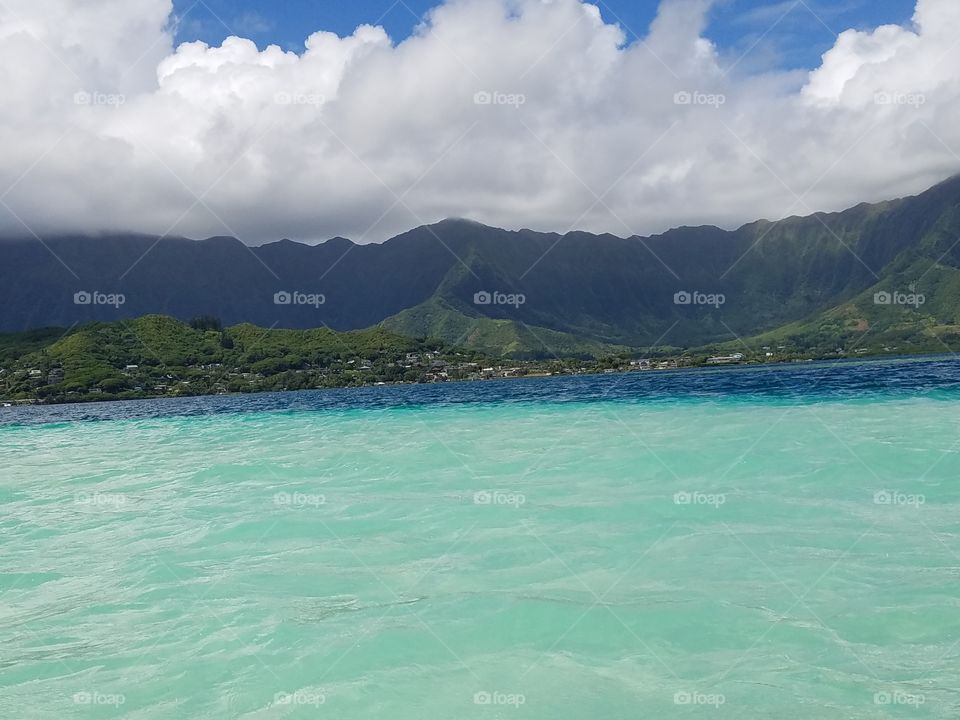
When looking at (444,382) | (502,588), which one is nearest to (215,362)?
(444,382)

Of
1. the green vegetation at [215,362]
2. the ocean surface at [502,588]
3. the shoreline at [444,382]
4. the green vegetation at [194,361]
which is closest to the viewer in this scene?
the ocean surface at [502,588]

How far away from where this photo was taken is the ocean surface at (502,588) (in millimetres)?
7289

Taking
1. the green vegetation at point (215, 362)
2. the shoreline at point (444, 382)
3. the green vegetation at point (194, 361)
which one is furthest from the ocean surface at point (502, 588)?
the green vegetation at point (215, 362)

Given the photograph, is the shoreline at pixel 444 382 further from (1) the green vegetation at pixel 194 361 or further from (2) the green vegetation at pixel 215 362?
(1) the green vegetation at pixel 194 361

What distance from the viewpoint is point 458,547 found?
1298 centimetres

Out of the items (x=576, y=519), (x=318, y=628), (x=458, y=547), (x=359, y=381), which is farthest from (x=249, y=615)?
(x=359, y=381)

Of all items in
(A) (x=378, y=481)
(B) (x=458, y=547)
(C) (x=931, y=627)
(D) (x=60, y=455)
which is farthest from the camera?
(D) (x=60, y=455)

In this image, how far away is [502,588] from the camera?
1055 cm

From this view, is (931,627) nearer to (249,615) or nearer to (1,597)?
(249,615)

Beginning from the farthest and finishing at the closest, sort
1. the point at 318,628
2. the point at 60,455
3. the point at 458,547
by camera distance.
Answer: the point at 60,455
the point at 458,547
the point at 318,628

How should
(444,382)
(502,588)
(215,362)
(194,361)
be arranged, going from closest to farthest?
1. (502,588)
2. (444,382)
3. (194,361)
4. (215,362)

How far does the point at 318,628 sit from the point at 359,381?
125 meters

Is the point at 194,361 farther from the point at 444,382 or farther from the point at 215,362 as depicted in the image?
the point at 444,382

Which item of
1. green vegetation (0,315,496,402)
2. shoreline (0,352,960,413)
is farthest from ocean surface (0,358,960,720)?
green vegetation (0,315,496,402)
